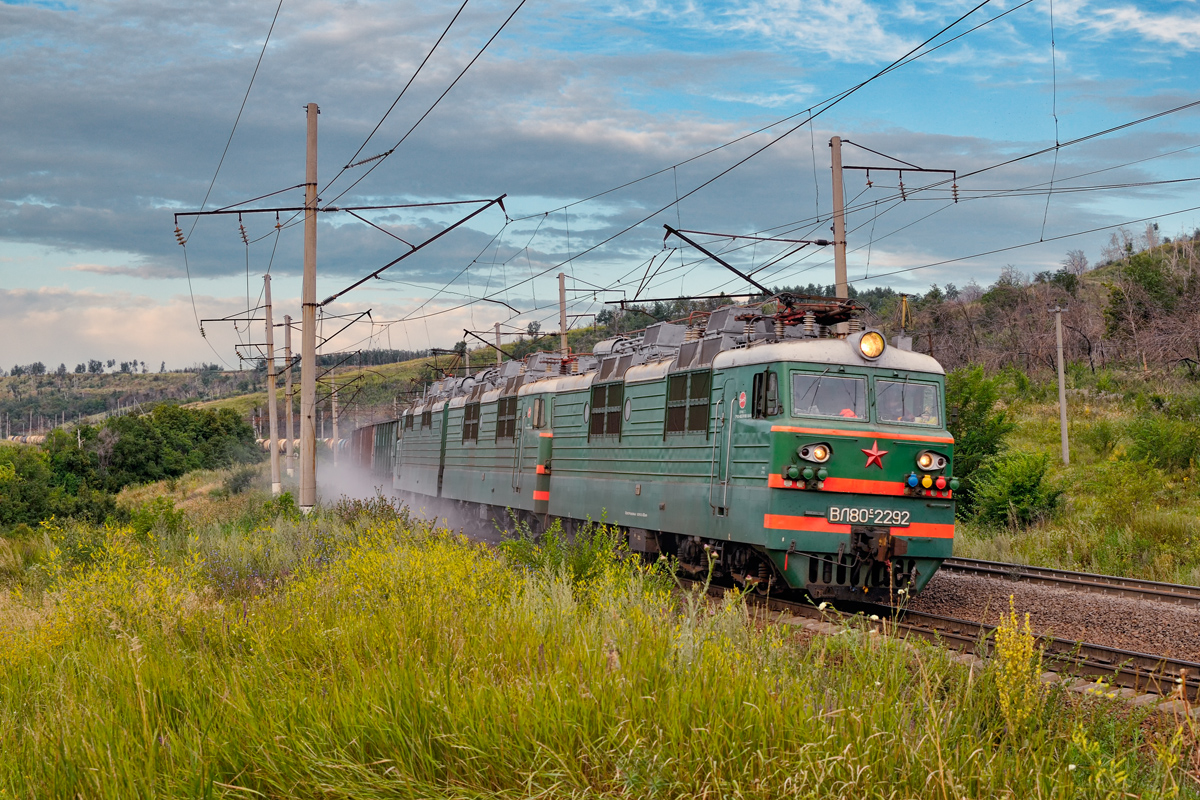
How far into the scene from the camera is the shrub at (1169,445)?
26.5 m

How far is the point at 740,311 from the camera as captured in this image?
15.5 meters

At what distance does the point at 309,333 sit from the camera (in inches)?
756

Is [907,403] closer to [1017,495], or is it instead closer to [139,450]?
[1017,495]

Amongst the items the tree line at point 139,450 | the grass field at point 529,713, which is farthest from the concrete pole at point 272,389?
the grass field at point 529,713

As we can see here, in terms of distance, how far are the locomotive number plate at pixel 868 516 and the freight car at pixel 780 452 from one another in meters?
0.02

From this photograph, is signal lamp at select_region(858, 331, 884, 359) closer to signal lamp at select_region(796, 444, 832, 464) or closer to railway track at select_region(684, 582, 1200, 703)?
signal lamp at select_region(796, 444, 832, 464)

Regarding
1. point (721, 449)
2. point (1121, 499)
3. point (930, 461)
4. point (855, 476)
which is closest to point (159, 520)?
point (721, 449)

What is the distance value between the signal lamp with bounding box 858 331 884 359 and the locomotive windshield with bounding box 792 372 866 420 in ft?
1.19

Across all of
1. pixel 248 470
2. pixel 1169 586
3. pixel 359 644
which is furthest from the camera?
pixel 248 470

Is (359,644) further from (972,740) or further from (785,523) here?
(785,523)

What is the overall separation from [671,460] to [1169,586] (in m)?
6.98

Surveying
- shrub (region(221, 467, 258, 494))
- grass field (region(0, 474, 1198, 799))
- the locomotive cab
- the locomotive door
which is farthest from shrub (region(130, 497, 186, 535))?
shrub (region(221, 467, 258, 494))

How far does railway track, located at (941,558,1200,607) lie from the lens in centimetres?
1350

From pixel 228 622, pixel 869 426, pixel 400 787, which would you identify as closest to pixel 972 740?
pixel 400 787
